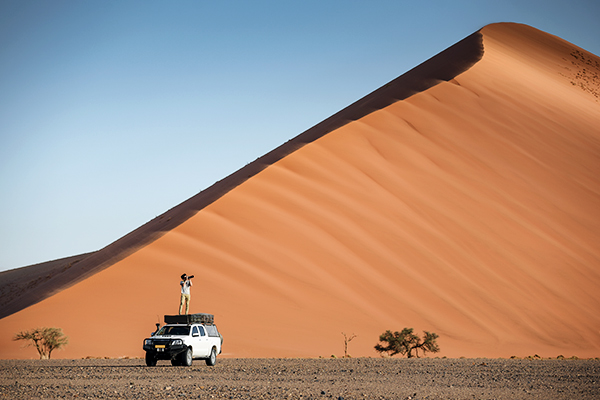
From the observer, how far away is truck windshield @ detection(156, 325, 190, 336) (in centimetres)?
1452

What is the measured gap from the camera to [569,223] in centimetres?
2778

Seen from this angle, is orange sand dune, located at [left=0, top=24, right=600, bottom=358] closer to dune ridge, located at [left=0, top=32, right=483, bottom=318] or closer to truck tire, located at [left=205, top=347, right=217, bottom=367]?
dune ridge, located at [left=0, top=32, right=483, bottom=318]

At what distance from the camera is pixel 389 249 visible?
2456cm

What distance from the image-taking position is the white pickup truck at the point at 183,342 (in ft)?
46.2

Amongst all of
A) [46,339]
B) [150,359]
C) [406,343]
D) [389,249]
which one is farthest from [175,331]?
[389,249]

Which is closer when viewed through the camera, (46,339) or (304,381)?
(304,381)

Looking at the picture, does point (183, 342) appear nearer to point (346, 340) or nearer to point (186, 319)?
point (186, 319)

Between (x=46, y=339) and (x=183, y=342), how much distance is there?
581cm

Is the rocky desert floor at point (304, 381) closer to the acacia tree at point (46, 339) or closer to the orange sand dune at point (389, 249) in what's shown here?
the acacia tree at point (46, 339)

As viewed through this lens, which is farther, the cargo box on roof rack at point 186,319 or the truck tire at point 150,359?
the cargo box on roof rack at point 186,319

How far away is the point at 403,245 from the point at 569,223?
27.8ft

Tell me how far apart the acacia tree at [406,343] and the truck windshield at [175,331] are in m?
7.12

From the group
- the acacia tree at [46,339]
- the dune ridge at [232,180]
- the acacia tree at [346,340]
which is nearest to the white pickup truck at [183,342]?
the acacia tree at [46,339]

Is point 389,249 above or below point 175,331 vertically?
above
